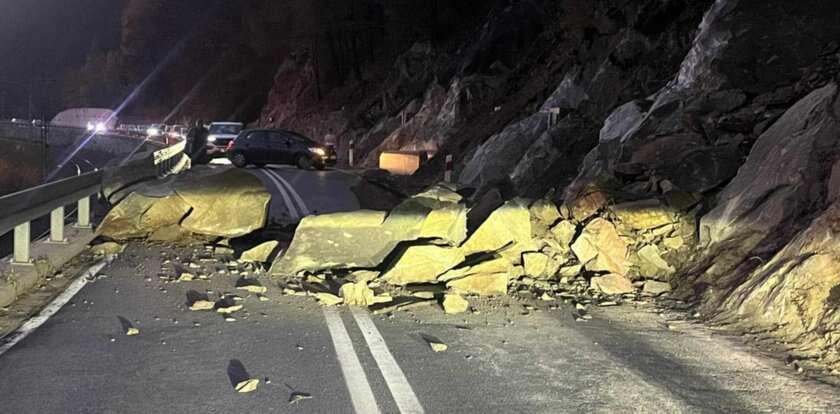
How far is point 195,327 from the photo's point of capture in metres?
6.30

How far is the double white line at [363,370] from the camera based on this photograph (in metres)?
4.61

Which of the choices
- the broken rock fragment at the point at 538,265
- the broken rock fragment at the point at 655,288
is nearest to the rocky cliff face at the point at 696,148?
the broken rock fragment at the point at 655,288

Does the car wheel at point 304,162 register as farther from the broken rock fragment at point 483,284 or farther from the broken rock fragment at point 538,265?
the broken rock fragment at point 483,284

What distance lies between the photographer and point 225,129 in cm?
3272

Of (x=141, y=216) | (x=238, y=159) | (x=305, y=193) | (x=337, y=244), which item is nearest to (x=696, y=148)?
(x=337, y=244)

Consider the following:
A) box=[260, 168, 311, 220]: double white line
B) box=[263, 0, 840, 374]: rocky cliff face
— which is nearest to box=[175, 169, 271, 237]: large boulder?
box=[260, 168, 311, 220]: double white line

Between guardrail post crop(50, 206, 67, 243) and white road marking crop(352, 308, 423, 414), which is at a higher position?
Answer: guardrail post crop(50, 206, 67, 243)

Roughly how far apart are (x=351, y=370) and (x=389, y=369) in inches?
10.2

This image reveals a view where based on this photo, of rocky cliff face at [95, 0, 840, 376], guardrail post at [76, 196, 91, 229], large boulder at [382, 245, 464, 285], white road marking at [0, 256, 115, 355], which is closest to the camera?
white road marking at [0, 256, 115, 355]

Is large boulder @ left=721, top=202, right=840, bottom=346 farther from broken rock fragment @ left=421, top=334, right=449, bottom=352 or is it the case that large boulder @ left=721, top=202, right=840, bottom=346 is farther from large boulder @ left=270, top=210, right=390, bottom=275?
large boulder @ left=270, top=210, right=390, bottom=275

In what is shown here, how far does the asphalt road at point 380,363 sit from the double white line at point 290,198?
240 inches

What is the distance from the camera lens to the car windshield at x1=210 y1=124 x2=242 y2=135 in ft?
106

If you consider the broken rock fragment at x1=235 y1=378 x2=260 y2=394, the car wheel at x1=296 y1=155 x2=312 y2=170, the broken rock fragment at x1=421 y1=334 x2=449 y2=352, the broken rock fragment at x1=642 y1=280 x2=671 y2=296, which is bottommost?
the broken rock fragment at x1=235 y1=378 x2=260 y2=394

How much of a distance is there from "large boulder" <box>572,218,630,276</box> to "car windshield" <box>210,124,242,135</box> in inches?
1005
